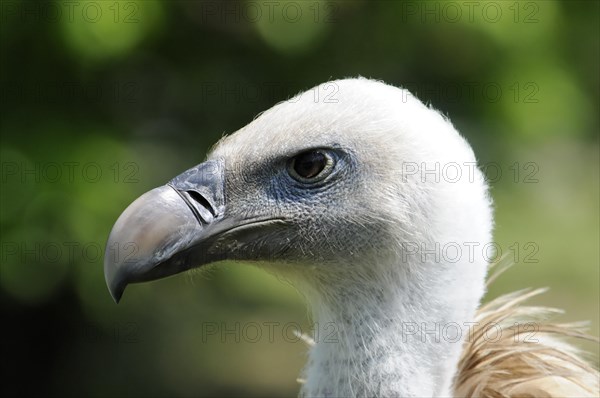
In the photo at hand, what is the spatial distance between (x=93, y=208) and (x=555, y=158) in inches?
225

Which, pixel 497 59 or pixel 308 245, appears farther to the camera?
pixel 497 59

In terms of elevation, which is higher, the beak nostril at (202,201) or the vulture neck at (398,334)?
the beak nostril at (202,201)

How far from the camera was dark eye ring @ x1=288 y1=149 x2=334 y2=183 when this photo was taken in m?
3.07

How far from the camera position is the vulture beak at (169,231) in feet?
9.35

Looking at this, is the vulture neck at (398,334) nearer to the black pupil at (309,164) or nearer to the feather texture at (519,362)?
the feather texture at (519,362)

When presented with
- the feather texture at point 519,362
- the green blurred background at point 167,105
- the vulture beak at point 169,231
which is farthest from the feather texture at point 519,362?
the green blurred background at point 167,105

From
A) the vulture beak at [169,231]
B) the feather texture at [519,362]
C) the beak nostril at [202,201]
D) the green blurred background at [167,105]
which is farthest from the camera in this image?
the green blurred background at [167,105]

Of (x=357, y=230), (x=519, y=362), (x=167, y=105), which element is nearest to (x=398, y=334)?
(x=357, y=230)

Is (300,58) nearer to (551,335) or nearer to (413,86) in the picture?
(413,86)

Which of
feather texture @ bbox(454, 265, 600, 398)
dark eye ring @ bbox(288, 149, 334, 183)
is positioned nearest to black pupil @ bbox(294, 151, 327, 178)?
dark eye ring @ bbox(288, 149, 334, 183)

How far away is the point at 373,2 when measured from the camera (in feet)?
21.8

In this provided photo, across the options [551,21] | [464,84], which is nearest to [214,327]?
[464,84]

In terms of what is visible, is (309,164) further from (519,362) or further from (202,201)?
(519,362)

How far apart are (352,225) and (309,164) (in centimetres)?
27
